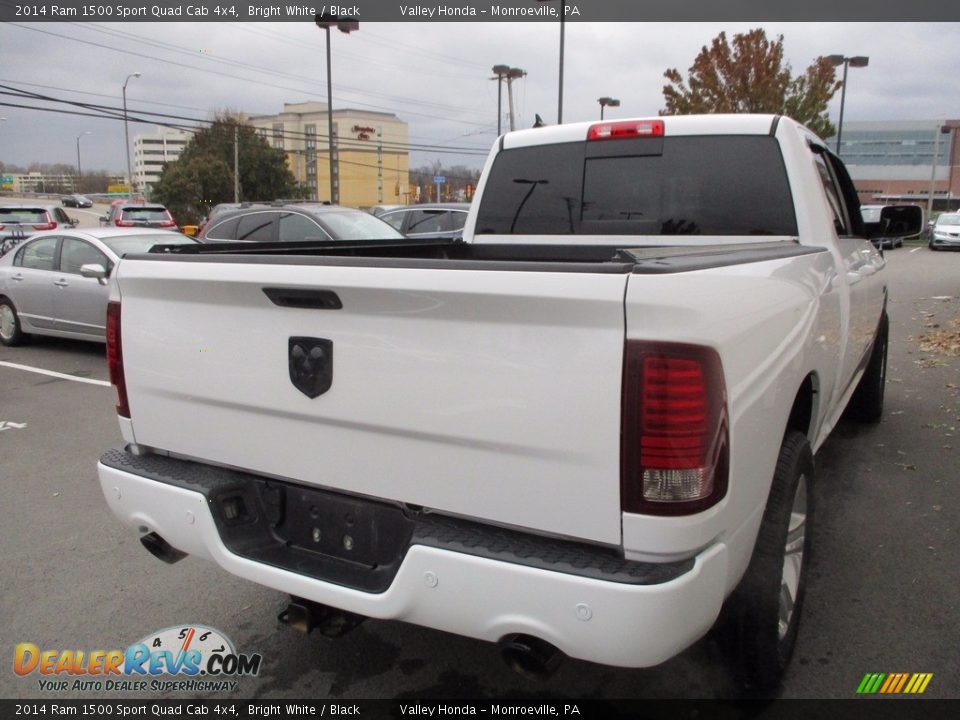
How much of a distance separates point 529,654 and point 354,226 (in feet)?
32.3

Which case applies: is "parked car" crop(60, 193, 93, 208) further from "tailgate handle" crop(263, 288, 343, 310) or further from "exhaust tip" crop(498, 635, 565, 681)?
"exhaust tip" crop(498, 635, 565, 681)

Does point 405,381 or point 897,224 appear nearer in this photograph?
point 405,381

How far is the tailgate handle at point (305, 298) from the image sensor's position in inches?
87.1

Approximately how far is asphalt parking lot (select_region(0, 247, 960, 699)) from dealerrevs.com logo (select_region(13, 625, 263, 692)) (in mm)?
52

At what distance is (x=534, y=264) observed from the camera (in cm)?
192

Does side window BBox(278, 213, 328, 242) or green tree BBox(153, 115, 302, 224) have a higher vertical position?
green tree BBox(153, 115, 302, 224)

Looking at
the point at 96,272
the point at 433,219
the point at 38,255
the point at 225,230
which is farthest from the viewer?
the point at 433,219

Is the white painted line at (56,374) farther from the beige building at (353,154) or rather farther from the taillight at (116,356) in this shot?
the beige building at (353,154)

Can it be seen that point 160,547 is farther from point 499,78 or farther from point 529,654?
point 499,78

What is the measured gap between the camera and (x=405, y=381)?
213 centimetres

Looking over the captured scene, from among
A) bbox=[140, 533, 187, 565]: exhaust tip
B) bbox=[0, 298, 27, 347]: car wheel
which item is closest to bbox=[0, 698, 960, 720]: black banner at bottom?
bbox=[140, 533, 187, 565]: exhaust tip

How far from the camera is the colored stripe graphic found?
2742 mm

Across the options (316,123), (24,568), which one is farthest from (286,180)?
(24,568)

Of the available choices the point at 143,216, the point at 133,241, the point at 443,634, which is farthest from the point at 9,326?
the point at 143,216
